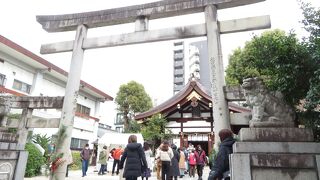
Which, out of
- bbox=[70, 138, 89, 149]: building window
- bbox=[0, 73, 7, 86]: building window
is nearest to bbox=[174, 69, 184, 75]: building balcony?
bbox=[70, 138, 89, 149]: building window

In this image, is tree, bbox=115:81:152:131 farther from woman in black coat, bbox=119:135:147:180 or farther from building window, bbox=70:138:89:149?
woman in black coat, bbox=119:135:147:180

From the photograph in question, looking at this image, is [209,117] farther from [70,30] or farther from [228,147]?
[228,147]

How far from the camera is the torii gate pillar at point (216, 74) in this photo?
21.8 feet

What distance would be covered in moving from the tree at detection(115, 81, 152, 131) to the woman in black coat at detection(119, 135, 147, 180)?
84.9 feet

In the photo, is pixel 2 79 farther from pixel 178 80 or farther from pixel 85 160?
pixel 178 80

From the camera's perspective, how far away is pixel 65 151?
8.00 metres

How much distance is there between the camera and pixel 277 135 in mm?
4781

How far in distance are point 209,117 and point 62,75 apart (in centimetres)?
1117

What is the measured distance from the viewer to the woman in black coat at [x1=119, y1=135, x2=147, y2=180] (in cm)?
575

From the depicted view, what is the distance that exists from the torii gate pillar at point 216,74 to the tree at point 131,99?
24.9 meters

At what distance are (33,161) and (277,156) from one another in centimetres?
1084

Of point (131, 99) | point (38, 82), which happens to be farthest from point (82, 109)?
point (131, 99)

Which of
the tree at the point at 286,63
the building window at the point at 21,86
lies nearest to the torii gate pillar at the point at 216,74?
the tree at the point at 286,63

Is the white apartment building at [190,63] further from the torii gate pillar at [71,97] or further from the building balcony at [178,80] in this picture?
the torii gate pillar at [71,97]
